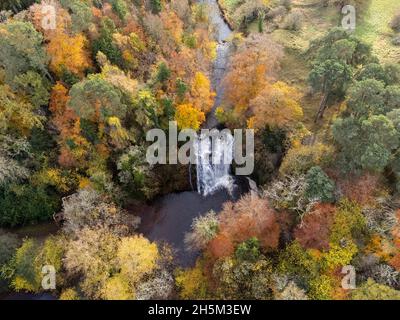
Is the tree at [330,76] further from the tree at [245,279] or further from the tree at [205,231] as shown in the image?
the tree at [245,279]

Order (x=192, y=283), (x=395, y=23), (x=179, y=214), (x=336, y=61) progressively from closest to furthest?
(x=192, y=283) < (x=336, y=61) < (x=179, y=214) < (x=395, y=23)

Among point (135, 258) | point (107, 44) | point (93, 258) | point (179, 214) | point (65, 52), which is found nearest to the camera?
point (93, 258)

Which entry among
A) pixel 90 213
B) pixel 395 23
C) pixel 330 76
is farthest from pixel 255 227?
pixel 395 23

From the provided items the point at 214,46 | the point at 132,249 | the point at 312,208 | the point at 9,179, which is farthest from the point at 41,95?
the point at 312,208

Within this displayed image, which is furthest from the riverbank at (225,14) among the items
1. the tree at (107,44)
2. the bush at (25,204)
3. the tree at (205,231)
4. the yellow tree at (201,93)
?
the bush at (25,204)

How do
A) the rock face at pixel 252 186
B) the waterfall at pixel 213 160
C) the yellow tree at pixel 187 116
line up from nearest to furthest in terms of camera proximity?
1. the rock face at pixel 252 186
2. the yellow tree at pixel 187 116
3. the waterfall at pixel 213 160

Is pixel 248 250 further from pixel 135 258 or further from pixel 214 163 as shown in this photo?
pixel 214 163
